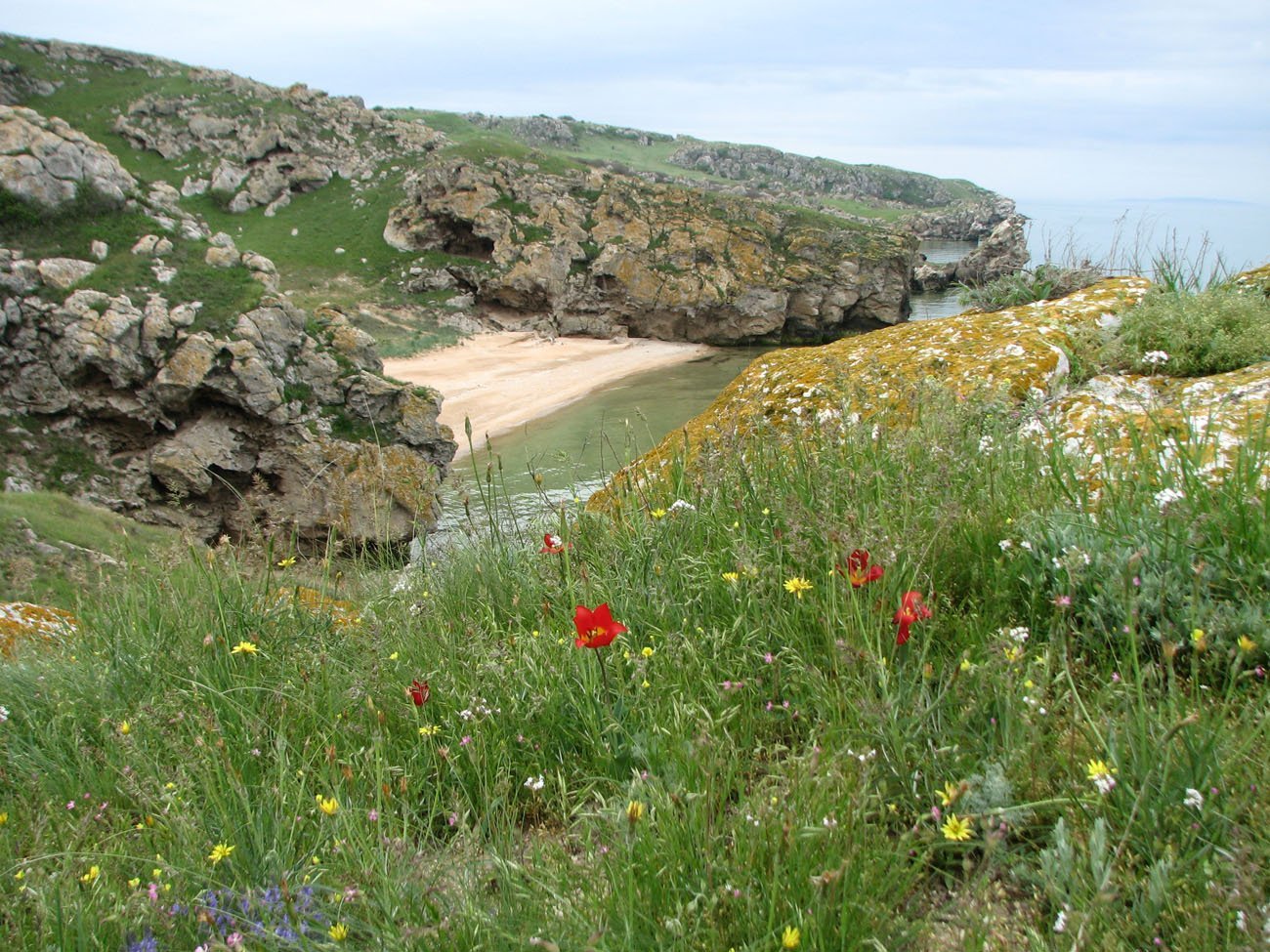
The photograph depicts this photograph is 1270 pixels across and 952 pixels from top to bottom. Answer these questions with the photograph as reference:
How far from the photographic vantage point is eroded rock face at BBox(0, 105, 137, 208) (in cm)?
2031

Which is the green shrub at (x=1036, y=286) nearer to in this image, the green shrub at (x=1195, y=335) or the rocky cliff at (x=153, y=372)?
the green shrub at (x=1195, y=335)

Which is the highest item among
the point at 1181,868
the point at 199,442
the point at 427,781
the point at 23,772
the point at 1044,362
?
the point at 1044,362

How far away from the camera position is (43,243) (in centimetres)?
1989

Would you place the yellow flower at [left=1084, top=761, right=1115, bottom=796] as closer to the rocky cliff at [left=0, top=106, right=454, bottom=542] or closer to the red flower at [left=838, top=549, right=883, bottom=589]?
the red flower at [left=838, top=549, right=883, bottom=589]

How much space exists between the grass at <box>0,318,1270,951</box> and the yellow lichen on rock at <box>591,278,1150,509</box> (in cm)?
62

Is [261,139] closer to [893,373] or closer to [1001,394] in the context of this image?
[893,373]

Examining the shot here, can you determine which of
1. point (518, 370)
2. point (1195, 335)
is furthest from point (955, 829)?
point (518, 370)

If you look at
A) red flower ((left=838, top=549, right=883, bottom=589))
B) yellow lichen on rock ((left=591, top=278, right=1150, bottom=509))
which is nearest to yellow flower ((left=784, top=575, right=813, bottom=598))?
red flower ((left=838, top=549, right=883, bottom=589))

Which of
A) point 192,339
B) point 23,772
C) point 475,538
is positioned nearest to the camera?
point 23,772

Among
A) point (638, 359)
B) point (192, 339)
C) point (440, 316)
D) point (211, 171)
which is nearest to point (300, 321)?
point (192, 339)

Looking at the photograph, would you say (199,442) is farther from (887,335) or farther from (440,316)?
(440,316)

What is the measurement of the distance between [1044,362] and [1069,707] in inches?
133

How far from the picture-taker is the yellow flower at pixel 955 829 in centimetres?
156

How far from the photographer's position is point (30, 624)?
17.4 feet
